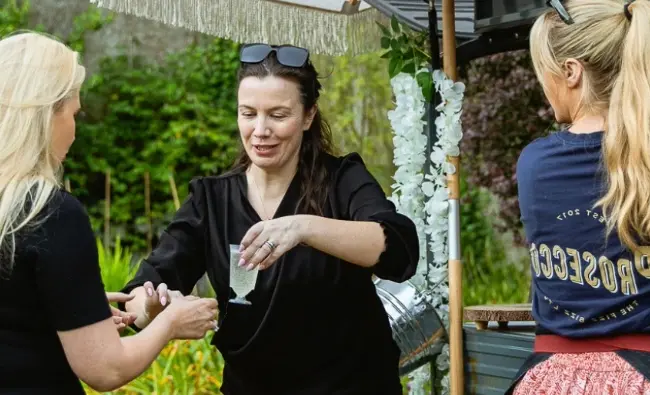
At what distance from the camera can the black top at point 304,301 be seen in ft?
8.75

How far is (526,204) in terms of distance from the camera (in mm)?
2234

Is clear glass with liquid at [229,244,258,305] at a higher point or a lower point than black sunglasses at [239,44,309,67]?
lower

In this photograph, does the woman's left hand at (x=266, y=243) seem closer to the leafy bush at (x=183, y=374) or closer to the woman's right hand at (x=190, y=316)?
the woman's right hand at (x=190, y=316)

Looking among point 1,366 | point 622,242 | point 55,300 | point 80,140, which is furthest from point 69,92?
point 80,140

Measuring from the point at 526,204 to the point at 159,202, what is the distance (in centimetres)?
659

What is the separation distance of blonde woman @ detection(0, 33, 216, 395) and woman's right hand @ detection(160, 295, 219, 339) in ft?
0.49

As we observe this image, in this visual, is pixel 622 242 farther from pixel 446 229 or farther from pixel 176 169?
Result: pixel 176 169

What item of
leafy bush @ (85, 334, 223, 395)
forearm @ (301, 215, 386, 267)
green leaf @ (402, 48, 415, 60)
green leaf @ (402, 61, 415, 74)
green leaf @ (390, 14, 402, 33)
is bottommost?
leafy bush @ (85, 334, 223, 395)

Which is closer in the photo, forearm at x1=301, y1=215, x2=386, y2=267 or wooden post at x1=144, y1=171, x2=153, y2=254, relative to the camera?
forearm at x1=301, y1=215, x2=386, y2=267

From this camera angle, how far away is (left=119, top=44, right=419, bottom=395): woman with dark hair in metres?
2.66

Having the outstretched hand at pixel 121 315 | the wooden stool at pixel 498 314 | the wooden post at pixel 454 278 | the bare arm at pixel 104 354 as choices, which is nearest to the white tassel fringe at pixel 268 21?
the wooden post at pixel 454 278

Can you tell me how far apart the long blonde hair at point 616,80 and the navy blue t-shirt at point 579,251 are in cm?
3

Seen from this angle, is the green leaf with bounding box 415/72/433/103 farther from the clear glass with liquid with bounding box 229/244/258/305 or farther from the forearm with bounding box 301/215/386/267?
the clear glass with liquid with bounding box 229/244/258/305

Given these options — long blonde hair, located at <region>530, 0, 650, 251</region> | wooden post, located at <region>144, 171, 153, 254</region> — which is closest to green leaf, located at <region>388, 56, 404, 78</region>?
long blonde hair, located at <region>530, 0, 650, 251</region>
